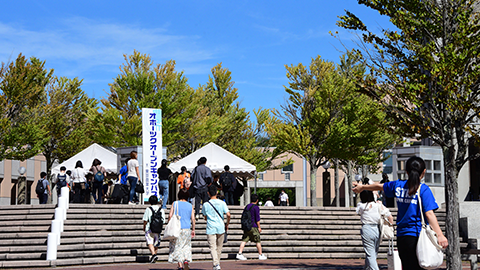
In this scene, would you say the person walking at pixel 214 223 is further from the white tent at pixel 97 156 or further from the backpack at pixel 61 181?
the white tent at pixel 97 156

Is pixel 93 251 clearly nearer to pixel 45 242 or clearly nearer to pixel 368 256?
pixel 45 242

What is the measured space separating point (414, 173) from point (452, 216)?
677 cm

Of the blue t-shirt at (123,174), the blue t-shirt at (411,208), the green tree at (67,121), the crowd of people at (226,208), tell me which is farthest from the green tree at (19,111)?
the blue t-shirt at (411,208)

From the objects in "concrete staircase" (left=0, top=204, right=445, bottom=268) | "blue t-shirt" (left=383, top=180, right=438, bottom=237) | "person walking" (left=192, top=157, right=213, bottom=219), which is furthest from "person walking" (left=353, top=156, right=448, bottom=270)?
"person walking" (left=192, top=157, right=213, bottom=219)

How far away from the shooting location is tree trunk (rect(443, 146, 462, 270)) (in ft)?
37.3

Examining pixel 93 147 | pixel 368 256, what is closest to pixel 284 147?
pixel 93 147

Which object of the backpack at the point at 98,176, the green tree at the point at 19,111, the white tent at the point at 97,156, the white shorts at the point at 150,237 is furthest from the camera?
the green tree at the point at 19,111

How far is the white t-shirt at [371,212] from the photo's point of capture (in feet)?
31.8

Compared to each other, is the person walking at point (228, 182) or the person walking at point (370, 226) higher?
the person walking at point (228, 182)

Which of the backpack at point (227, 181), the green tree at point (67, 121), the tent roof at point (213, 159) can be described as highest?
the green tree at point (67, 121)

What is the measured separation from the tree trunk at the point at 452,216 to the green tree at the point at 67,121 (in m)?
25.3

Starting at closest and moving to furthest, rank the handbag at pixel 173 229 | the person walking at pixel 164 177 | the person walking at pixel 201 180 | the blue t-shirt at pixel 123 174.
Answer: the handbag at pixel 173 229 < the person walking at pixel 201 180 < the person walking at pixel 164 177 < the blue t-shirt at pixel 123 174

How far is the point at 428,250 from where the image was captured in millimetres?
5273

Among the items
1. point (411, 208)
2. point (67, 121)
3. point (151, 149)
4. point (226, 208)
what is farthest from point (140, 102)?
point (411, 208)
